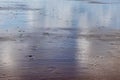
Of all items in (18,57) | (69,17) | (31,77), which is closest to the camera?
(31,77)

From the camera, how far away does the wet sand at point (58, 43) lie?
7.65 meters

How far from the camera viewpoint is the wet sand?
7652 millimetres

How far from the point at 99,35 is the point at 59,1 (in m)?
8.26

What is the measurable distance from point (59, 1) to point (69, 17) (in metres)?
5.19

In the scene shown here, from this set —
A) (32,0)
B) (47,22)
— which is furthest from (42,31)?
(32,0)

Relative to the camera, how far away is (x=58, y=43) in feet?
33.6

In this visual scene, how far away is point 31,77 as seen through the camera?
7.22m

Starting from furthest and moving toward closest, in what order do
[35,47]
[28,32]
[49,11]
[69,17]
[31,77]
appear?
[49,11]
[69,17]
[28,32]
[35,47]
[31,77]

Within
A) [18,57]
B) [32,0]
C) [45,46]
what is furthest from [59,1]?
[18,57]

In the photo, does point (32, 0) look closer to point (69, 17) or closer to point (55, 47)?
point (69, 17)

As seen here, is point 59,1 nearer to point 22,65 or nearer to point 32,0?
point 32,0

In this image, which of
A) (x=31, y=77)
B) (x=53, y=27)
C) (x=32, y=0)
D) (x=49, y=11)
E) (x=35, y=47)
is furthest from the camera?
(x=32, y=0)

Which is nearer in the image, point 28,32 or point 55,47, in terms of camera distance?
point 55,47

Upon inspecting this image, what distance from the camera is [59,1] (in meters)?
19.5
